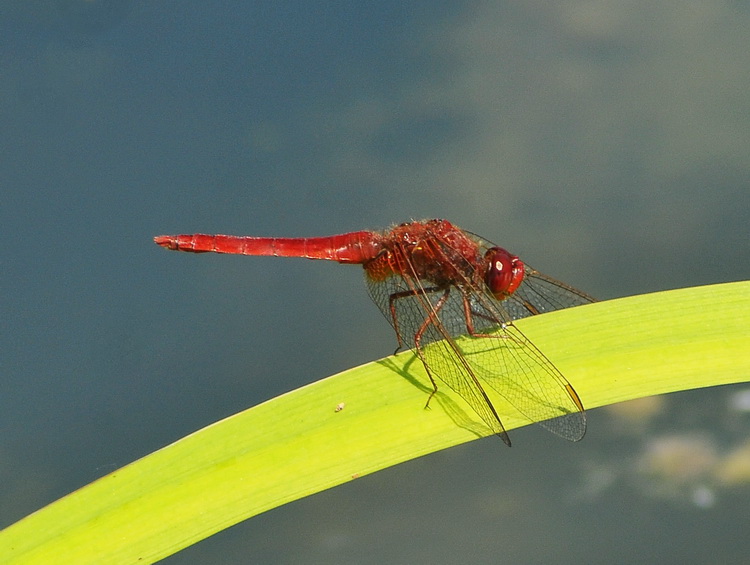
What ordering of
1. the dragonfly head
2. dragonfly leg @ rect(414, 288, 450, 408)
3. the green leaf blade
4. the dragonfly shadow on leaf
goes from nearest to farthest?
the green leaf blade
the dragonfly shadow on leaf
dragonfly leg @ rect(414, 288, 450, 408)
the dragonfly head

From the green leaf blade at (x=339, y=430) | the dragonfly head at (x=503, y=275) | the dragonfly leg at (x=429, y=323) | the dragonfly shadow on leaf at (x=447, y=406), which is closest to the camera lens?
the green leaf blade at (x=339, y=430)

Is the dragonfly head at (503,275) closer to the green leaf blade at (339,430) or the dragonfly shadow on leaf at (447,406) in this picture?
the green leaf blade at (339,430)

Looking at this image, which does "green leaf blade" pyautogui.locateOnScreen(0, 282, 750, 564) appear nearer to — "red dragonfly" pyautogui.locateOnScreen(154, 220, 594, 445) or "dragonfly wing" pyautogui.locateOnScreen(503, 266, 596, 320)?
"red dragonfly" pyautogui.locateOnScreen(154, 220, 594, 445)

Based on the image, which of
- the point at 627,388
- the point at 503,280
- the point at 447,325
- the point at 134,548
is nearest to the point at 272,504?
the point at 134,548

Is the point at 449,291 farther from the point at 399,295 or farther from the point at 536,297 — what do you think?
the point at 536,297

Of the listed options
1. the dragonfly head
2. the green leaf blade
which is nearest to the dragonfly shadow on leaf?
the green leaf blade

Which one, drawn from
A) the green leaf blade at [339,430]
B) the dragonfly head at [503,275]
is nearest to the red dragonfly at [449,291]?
the dragonfly head at [503,275]

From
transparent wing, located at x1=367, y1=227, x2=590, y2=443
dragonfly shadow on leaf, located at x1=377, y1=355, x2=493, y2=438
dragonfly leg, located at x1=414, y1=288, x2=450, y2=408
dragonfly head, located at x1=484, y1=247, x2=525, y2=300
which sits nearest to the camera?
dragonfly shadow on leaf, located at x1=377, y1=355, x2=493, y2=438

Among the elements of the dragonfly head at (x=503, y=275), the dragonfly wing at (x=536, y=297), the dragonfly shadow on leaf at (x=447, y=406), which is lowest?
the dragonfly shadow on leaf at (x=447, y=406)

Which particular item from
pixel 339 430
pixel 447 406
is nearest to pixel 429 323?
pixel 447 406
